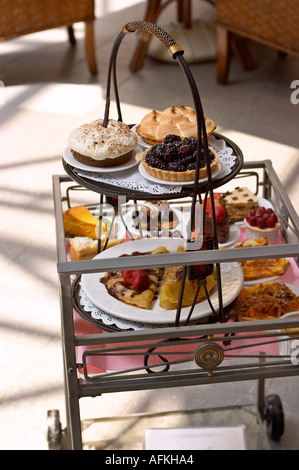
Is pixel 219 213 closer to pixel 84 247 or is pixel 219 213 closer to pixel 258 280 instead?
pixel 258 280

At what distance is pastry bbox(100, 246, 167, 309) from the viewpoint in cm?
148

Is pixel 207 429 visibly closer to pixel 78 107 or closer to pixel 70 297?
pixel 70 297

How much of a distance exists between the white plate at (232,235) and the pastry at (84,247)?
0.29m

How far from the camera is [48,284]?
286 centimetres

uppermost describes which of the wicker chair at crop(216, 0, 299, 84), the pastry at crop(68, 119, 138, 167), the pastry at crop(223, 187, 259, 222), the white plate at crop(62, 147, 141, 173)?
the wicker chair at crop(216, 0, 299, 84)

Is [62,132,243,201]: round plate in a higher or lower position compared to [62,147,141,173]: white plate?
lower

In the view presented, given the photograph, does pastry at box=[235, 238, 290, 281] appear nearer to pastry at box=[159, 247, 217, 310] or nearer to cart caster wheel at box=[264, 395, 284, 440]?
pastry at box=[159, 247, 217, 310]

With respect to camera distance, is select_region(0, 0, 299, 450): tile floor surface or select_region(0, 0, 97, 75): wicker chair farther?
select_region(0, 0, 97, 75): wicker chair

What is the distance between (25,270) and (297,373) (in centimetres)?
175

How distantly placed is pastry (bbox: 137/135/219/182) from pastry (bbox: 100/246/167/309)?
0.83 feet

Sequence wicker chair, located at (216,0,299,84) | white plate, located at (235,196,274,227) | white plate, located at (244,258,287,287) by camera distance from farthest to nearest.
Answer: wicker chair, located at (216,0,299,84), white plate, located at (235,196,274,227), white plate, located at (244,258,287,287)

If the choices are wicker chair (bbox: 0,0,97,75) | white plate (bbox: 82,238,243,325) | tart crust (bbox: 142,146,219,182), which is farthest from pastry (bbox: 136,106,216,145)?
wicker chair (bbox: 0,0,97,75)

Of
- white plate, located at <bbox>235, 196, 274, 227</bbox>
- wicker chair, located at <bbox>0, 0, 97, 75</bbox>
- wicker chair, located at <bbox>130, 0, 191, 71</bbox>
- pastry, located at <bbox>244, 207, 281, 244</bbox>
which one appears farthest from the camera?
wicker chair, located at <bbox>130, 0, 191, 71</bbox>

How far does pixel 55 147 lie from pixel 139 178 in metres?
2.52
